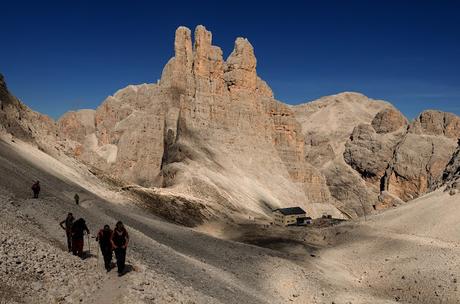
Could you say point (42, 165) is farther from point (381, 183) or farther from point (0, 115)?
point (381, 183)

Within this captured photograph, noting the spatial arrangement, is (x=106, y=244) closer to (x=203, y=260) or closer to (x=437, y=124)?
(x=203, y=260)

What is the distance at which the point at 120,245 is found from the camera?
13.9m

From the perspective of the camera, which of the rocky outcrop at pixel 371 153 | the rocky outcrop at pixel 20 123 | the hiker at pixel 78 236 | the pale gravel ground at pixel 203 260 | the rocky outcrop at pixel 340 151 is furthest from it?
the rocky outcrop at pixel 371 153

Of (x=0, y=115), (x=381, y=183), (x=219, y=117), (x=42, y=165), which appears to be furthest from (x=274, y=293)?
(x=381, y=183)

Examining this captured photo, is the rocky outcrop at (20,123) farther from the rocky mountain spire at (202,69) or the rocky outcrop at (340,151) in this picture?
the rocky outcrop at (340,151)

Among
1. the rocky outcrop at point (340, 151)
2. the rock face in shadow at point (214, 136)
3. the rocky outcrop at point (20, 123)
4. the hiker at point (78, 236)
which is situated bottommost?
the hiker at point (78, 236)

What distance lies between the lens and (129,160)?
92.8 meters

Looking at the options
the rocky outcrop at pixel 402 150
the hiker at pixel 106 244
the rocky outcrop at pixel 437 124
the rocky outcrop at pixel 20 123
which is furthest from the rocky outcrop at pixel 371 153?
the hiker at pixel 106 244

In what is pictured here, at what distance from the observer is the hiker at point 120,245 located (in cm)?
1389

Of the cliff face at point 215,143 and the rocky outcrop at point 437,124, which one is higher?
the rocky outcrop at point 437,124

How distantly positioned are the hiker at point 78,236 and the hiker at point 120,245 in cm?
209

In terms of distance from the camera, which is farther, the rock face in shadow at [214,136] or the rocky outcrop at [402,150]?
the rocky outcrop at [402,150]

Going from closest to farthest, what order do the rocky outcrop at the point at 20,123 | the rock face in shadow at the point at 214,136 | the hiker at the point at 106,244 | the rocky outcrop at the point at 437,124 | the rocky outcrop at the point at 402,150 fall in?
the hiker at the point at 106,244 → the rocky outcrop at the point at 20,123 → the rock face in shadow at the point at 214,136 → the rocky outcrop at the point at 402,150 → the rocky outcrop at the point at 437,124

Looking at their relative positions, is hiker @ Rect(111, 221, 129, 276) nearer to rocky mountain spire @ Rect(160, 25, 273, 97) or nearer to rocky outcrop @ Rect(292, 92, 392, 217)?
rocky mountain spire @ Rect(160, 25, 273, 97)
